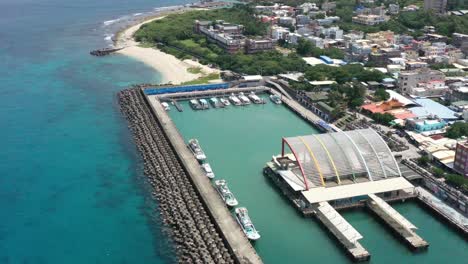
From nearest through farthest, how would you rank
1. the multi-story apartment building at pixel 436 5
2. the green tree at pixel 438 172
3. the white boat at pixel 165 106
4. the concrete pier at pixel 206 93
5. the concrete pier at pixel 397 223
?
the concrete pier at pixel 397 223
the green tree at pixel 438 172
the white boat at pixel 165 106
the concrete pier at pixel 206 93
the multi-story apartment building at pixel 436 5

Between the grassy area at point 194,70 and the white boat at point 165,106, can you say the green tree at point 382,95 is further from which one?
the grassy area at point 194,70

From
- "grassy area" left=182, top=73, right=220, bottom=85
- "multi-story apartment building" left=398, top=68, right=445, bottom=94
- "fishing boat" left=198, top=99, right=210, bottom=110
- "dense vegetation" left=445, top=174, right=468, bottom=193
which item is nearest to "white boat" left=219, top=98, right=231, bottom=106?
"fishing boat" left=198, top=99, right=210, bottom=110

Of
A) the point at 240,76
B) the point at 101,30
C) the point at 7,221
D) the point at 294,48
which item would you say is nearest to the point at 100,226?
the point at 7,221

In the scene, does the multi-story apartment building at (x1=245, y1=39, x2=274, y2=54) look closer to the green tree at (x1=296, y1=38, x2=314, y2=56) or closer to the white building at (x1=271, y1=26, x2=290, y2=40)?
the green tree at (x1=296, y1=38, x2=314, y2=56)

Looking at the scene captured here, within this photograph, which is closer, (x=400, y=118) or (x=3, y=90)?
(x=400, y=118)

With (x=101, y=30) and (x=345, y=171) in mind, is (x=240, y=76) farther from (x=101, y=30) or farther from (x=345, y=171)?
(x=101, y=30)

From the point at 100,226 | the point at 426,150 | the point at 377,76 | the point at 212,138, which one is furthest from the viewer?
the point at 377,76

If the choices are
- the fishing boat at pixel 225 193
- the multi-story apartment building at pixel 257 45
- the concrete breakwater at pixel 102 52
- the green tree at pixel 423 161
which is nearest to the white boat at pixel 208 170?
the fishing boat at pixel 225 193
